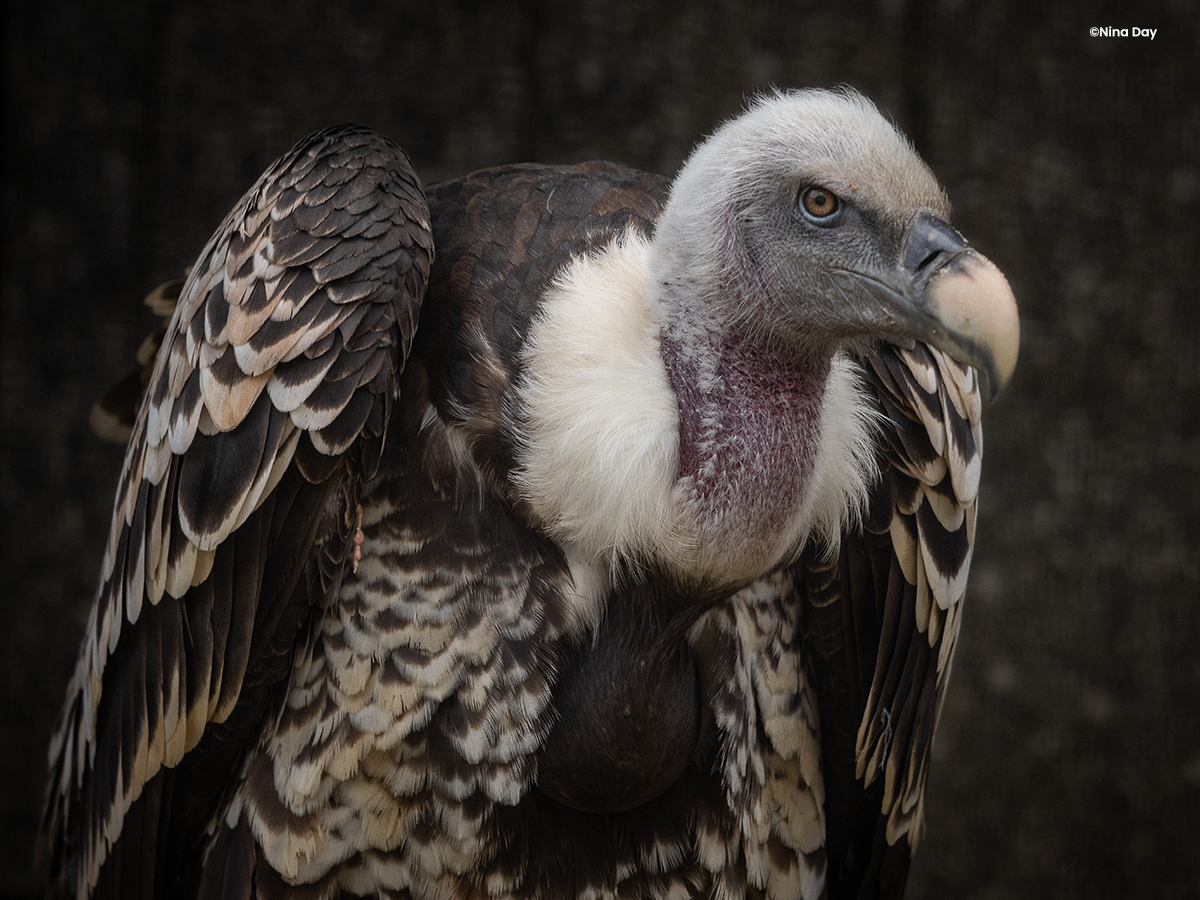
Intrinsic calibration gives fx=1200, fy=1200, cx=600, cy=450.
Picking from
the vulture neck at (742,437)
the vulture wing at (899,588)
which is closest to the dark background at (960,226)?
the vulture wing at (899,588)

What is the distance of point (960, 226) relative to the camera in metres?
4.12

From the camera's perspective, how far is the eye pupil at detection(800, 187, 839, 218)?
210 cm

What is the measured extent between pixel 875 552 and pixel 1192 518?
2.30 m

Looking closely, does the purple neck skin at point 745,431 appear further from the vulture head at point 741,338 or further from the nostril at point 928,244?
the nostril at point 928,244

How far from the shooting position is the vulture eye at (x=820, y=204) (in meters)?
2.09

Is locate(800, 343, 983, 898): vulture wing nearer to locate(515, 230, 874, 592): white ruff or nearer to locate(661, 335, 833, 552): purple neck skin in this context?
locate(515, 230, 874, 592): white ruff

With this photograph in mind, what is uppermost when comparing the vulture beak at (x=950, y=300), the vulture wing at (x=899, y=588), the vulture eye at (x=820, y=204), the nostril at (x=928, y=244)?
the vulture eye at (x=820, y=204)

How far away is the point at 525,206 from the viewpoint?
250 cm

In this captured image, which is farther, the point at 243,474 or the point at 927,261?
the point at 243,474

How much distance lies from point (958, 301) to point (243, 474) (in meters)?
1.28

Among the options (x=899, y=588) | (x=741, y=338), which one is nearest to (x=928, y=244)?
(x=741, y=338)

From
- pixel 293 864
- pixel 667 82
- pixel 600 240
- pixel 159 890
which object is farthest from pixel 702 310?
pixel 667 82

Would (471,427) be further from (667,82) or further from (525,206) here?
(667,82)

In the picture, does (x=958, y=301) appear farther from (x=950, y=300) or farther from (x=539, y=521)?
(x=539, y=521)
